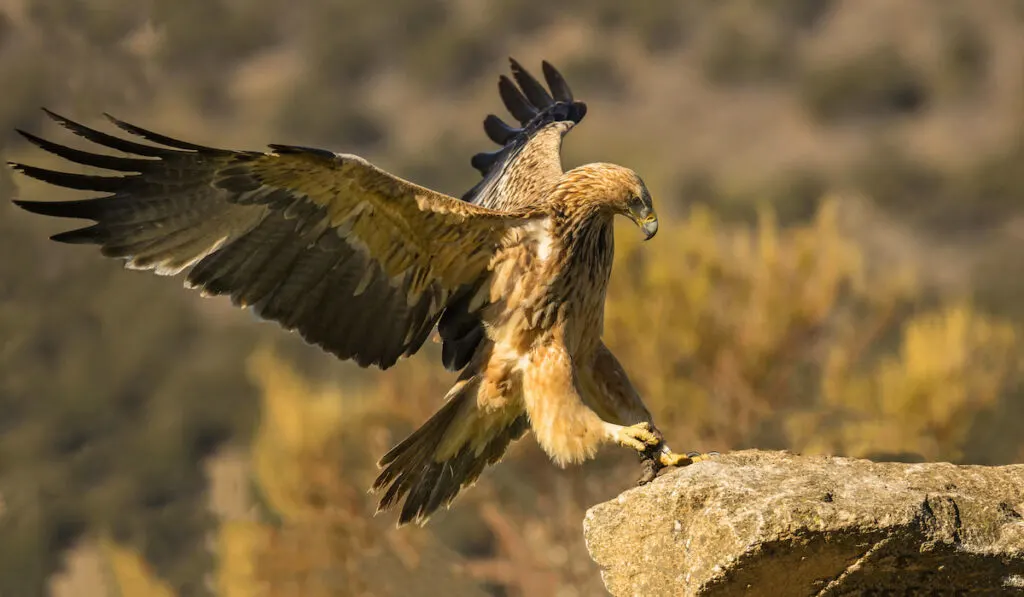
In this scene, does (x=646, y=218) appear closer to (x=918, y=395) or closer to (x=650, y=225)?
(x=650, y=225)

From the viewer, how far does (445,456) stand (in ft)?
25.4

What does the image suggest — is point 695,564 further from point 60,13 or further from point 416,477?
point 60,13

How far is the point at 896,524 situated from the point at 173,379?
99.4 ft

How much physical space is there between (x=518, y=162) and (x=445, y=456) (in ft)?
7.33

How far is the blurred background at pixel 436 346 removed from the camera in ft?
63.4

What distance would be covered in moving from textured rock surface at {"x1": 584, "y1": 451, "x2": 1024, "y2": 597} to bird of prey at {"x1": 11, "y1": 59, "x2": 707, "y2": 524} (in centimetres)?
68

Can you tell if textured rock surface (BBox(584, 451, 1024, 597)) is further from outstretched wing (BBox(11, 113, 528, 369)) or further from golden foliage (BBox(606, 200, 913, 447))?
golden foliage (BBox(606, 200, 913, 447))

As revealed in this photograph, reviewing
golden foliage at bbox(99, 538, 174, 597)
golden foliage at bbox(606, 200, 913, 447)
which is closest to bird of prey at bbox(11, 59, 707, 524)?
golden foliage at bbox(606, 200, 913, 447)

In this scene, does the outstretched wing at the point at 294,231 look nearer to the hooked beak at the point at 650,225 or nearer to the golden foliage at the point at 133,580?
the hooked beak at the point at 650,225

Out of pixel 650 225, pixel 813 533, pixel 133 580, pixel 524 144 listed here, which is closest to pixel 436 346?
pixel 133 580

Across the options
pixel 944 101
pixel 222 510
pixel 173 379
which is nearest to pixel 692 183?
pixel 944 101

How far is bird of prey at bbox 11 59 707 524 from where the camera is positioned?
275 inches

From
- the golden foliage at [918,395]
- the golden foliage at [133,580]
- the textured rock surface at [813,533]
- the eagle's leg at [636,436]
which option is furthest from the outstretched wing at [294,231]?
the golden foliage at [133,580]

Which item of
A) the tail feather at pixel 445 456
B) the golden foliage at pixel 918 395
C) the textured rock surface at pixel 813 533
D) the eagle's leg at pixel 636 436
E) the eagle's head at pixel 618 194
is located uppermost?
the golden foliage at pixel 918 395
